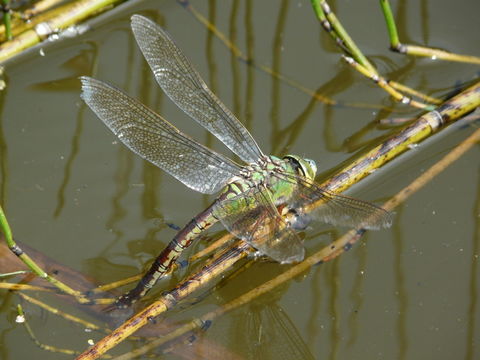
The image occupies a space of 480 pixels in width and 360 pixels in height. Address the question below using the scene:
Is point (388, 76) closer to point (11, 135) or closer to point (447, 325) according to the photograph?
point (447, 325)

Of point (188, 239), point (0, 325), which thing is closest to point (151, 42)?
point (188, 239)

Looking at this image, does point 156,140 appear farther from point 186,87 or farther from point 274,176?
point 274,176

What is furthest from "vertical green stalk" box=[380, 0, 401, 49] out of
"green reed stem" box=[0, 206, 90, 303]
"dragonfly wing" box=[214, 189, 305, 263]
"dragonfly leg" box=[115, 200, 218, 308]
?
"green reed stem" box=[0, 206, 90, 303]

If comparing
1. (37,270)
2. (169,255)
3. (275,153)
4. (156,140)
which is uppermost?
(275,153)

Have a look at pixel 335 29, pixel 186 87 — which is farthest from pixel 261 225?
pixel 335 29

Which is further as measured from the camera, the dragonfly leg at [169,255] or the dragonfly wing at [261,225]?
the dragonfly leg at [169,255]

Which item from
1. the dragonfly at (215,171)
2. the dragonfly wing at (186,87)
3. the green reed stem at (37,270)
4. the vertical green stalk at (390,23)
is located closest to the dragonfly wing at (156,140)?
the dragonfly at (215,171)

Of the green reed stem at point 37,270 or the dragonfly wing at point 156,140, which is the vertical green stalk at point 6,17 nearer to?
the dragonfly wing at point 156,140
